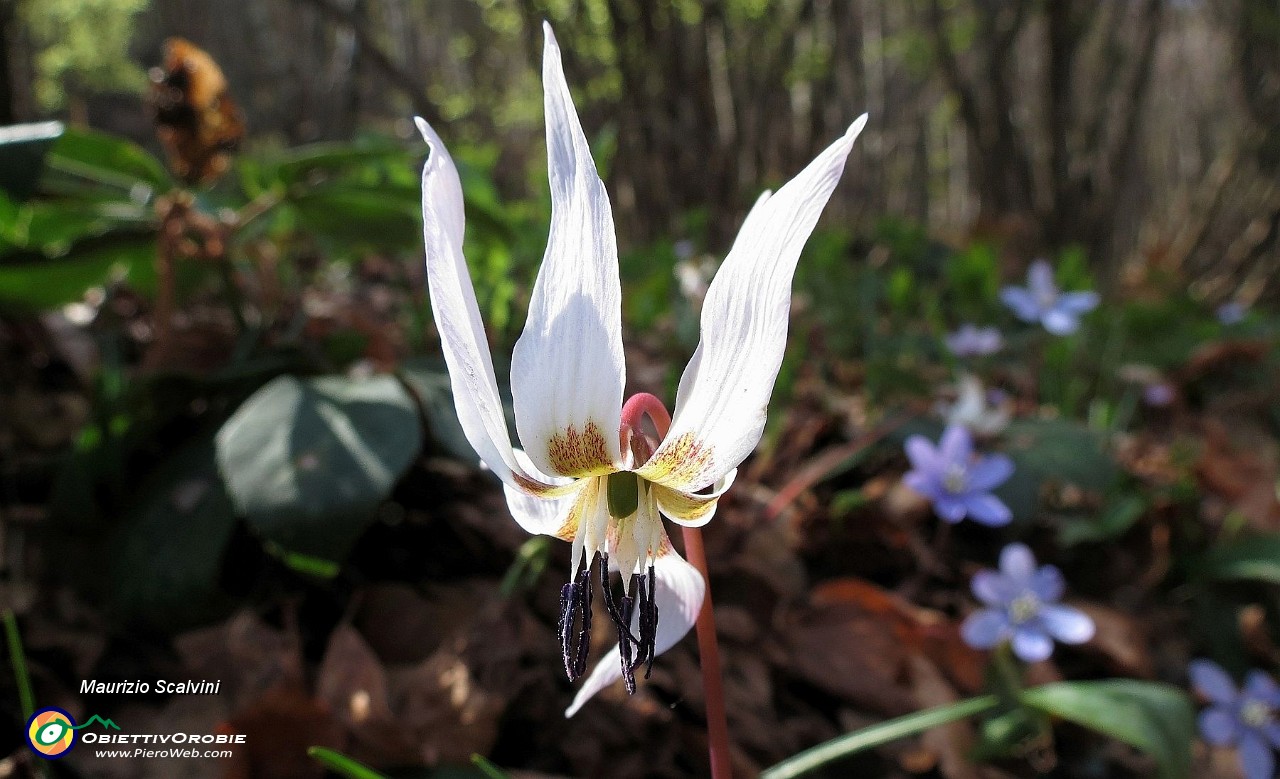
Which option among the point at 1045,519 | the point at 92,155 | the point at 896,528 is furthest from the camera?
the point at 1045,519

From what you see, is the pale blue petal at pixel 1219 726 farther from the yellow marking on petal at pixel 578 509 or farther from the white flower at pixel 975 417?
the yellow marking on petal at pixel 578 509

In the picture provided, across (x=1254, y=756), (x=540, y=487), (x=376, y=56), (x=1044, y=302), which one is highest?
(x=540, y=487)

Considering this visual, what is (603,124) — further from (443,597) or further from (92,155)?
(443,597)

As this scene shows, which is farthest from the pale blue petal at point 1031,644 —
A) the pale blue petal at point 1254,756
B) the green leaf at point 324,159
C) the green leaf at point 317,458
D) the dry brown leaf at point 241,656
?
the green leaf at point 324,159

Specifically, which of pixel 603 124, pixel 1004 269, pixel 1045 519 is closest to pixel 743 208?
pixel 603 124

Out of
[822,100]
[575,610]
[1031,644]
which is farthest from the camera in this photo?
[822,100]

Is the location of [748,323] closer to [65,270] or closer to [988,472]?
[988,472]

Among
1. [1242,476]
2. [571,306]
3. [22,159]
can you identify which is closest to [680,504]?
[571,306]

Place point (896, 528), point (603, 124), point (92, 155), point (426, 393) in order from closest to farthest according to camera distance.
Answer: point (426, 393) → point (92, 155) → point (896, 528) → point (603, 124)
